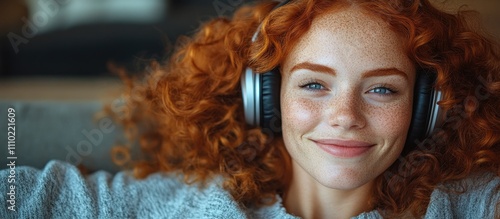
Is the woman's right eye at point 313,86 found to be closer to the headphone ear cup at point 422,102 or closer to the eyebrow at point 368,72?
the eyebrow at point 368,72

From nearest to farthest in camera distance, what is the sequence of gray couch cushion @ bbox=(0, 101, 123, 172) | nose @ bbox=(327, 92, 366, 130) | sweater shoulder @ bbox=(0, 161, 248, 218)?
nose @ bbox=(327, 92, 366, 130) → sweater shoulder @ bbox=(0, 161, 248, 218) → gray couch cushion @ bbox=(0, 101, 123, 172)

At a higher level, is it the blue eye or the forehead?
the forehead

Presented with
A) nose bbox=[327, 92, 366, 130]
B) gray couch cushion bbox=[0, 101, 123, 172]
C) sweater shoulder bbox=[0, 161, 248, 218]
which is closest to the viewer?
nose bbox=[327, 92, 366, 130]

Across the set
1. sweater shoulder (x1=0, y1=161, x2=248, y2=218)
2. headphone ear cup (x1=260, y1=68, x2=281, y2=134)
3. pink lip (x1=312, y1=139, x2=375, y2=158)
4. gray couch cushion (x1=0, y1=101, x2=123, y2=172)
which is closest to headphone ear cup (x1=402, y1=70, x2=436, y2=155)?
pink lip (x1=312, y1=139, x2=375, y2=158)

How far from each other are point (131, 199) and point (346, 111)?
477mm

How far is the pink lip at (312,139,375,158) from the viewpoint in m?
1.04

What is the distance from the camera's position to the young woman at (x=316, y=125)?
104 centimetres

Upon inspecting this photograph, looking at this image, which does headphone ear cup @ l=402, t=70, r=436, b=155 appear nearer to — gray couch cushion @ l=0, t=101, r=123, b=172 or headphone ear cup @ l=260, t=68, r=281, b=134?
headphone ear cup @ l=260, t=68, r=281, b=134

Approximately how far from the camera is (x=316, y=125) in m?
1.06

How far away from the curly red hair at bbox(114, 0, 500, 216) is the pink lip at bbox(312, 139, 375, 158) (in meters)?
0.16

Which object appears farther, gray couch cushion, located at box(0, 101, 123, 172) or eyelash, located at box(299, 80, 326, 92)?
gray couch cushion, located at box(0, 101, 123, 172)

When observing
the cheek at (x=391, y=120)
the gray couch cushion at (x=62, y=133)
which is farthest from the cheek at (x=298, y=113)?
the gray couch cushion at (x=62, y=133)

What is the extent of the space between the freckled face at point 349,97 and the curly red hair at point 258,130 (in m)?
0.03

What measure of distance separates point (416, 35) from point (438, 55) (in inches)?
3.4
